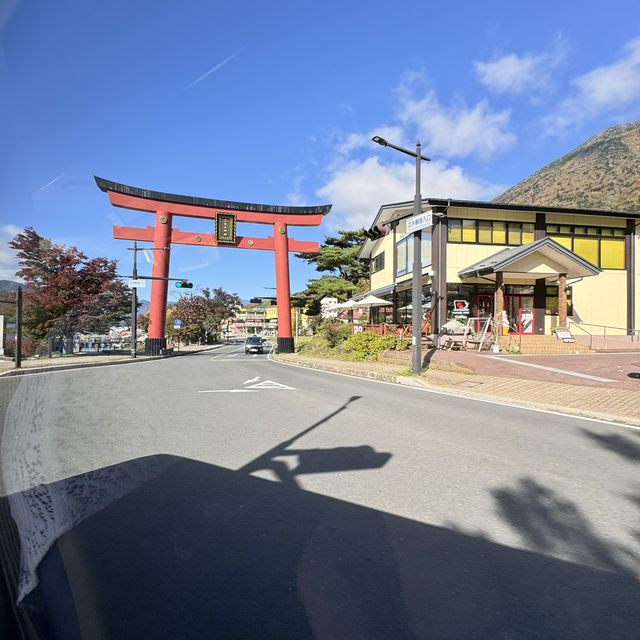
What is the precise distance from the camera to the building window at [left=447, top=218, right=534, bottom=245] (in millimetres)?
21625

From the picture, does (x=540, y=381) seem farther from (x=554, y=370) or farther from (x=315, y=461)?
(x=315, y=461)

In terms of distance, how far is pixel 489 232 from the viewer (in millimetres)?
22047

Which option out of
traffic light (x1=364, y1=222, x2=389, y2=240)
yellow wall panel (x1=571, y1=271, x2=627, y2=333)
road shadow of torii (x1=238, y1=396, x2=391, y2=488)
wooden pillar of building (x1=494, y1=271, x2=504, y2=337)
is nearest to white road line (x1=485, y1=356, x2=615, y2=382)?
A: wooden pillar of building (x1=494, y1=271, x2=504, y2=337)

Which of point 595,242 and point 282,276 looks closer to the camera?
point 595,242

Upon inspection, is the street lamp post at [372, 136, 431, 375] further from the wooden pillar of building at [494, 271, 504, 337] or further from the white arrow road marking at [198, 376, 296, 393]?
the wooden pillar of building at [494, 271, 504, 337]

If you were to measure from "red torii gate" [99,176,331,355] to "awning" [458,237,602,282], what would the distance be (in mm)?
12444

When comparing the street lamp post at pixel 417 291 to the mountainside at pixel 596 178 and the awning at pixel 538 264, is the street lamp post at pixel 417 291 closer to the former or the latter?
the awning at pixel 538 264

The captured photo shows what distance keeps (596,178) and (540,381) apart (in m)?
112

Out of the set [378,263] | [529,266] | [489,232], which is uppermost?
[489,232]

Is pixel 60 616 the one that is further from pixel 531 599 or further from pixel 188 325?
pixel 188 325

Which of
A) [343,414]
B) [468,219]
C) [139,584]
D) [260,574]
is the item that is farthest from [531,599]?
[468,219]

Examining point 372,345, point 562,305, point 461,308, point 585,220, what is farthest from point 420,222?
point 585,220

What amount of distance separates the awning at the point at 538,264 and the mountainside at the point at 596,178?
56.8 metres

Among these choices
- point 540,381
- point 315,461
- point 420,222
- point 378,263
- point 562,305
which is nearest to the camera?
point 315,461
